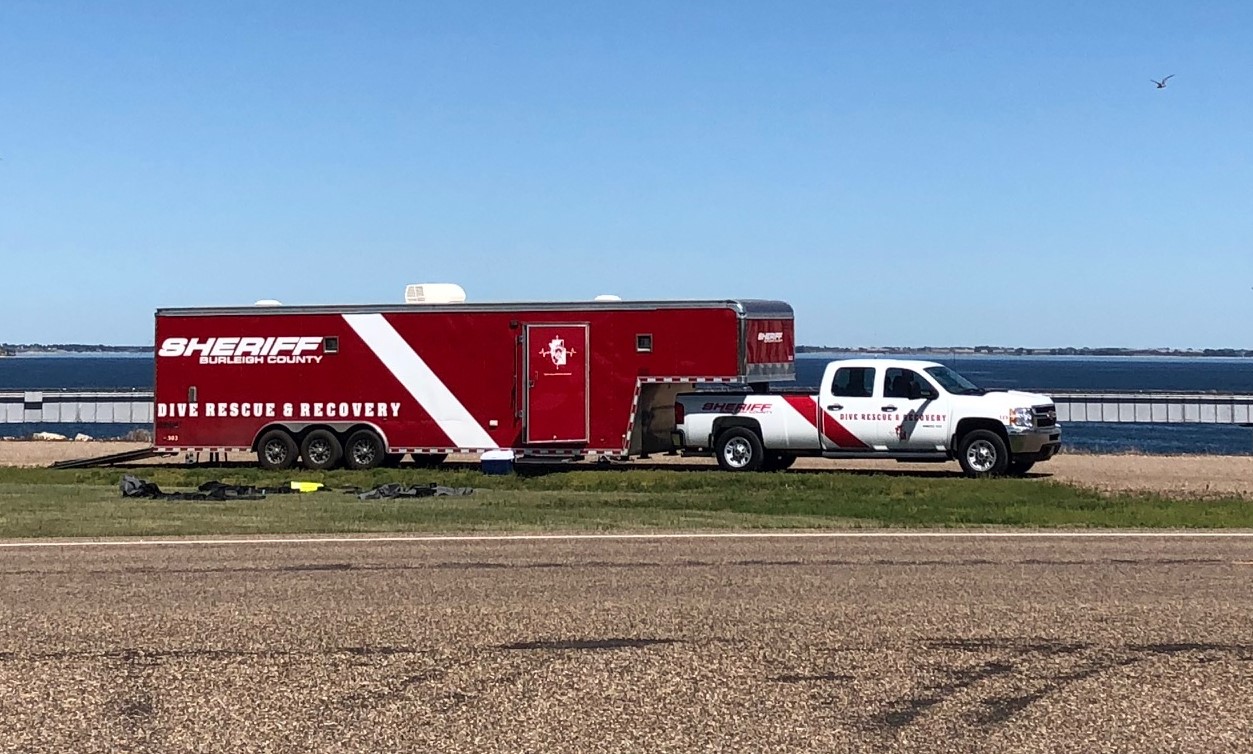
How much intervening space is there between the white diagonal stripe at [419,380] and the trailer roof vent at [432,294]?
67 centimetres

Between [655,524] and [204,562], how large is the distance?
5326mm

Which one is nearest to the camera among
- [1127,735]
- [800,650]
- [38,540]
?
[1127,735]

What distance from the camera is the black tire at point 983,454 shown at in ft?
82.0

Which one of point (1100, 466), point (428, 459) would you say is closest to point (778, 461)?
point (1100, 466)

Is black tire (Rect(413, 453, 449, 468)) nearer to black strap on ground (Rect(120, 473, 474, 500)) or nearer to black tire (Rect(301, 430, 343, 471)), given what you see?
black tire (Rect(301, 430, 343, 471))

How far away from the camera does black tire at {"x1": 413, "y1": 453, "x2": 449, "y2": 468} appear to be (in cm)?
2891

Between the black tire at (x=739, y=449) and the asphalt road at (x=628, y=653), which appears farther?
the black tire at (x=739, y=449)

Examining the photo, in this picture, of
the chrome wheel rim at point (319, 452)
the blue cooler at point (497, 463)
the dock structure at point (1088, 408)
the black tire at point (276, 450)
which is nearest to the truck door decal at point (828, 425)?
the blue cooler at point (497, 463)

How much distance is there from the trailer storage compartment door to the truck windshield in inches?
227

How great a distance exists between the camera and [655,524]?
16891 millimetres

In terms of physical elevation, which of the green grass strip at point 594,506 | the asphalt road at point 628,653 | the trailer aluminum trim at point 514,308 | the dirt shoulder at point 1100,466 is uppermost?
the trailer aluminum trim at point 514,308

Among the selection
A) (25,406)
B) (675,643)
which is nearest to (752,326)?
(675,643)

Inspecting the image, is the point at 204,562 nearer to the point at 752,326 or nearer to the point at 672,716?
the point at 672,716

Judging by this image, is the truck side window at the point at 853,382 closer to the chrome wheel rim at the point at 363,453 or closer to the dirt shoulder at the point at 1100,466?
the dirt shoulder at the point at 1100,466
